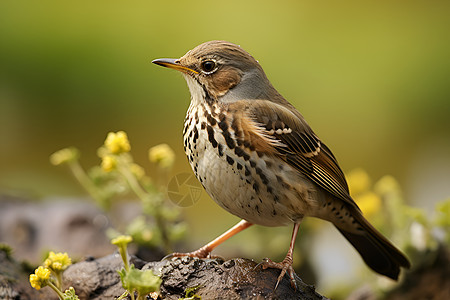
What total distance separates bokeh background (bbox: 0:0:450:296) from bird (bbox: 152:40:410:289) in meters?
3.75

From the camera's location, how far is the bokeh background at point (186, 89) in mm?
8359

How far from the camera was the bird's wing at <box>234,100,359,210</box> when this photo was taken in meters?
3.01

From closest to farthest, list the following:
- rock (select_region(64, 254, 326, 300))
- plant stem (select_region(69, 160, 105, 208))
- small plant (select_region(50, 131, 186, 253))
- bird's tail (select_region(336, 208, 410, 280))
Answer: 1. rock (select_region(64, 254, 326, 300))
2. bird's tail (select_region(336, 208, 410, 280))
3. small plant (select_region(50, 131, 186, 253))
4. plant stem (select_region(69, 160, 105, 208))

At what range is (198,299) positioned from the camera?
8.29 ft

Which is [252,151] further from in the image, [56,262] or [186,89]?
[186,89]

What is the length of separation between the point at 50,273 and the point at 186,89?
7930 mm

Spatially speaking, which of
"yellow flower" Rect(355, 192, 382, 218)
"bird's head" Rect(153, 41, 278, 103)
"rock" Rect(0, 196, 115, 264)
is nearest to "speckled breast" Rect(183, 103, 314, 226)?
"bird's head" Rect(153, 41, 278, 103)

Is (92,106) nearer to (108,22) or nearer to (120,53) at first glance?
(120,53)

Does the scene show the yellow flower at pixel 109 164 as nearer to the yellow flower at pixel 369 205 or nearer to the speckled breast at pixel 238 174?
the speckled breast at pixel 238 174

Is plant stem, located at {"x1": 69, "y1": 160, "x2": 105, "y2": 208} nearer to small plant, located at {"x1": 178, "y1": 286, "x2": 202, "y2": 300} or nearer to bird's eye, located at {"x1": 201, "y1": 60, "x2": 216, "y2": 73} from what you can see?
bird's eye, located at {"x1": 201, "y1": 60, "x2": 216, "y2": 73}

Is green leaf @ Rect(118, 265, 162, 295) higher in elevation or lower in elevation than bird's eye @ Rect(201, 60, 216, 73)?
lower

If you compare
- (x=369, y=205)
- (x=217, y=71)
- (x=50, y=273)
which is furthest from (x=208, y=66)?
(x=369, y=205)

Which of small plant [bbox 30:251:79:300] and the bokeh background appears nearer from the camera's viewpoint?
small plant [bbox 30:251:79:300]

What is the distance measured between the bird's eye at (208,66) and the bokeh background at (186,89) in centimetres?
392
